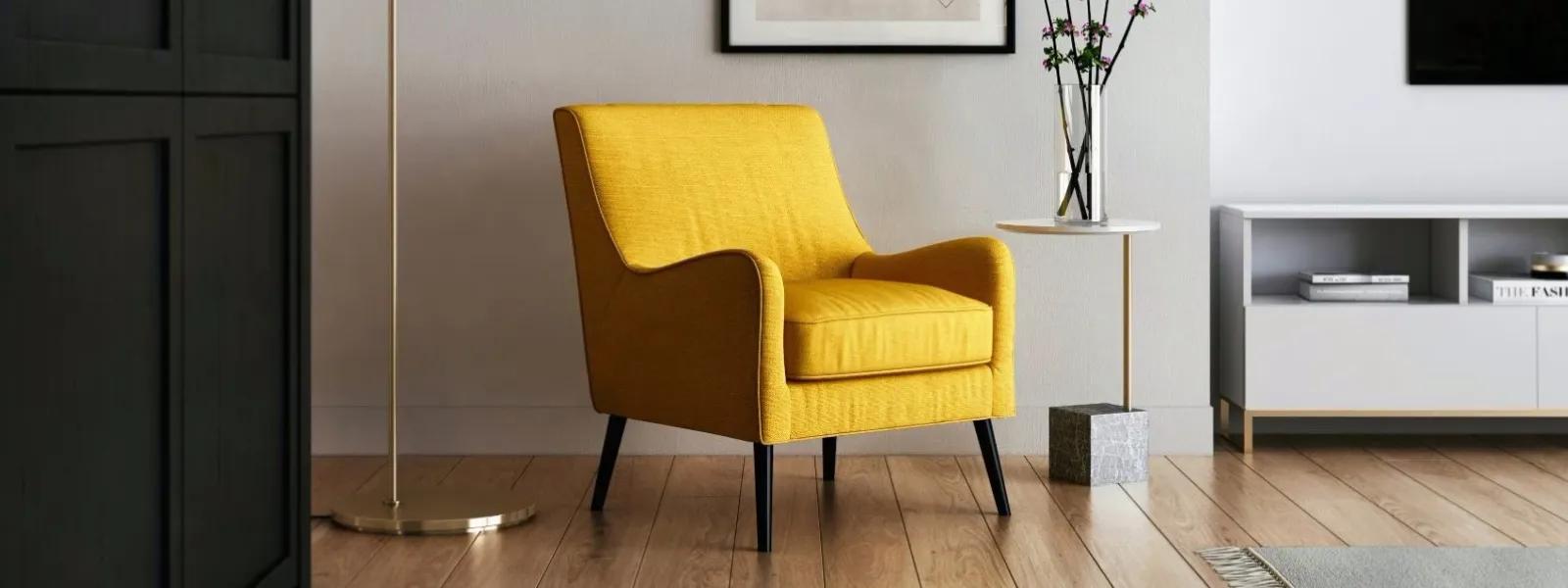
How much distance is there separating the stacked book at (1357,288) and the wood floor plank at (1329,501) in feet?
1.28

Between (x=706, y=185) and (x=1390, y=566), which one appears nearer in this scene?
(x=1390, y=566)

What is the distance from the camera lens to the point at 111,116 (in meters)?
1.55

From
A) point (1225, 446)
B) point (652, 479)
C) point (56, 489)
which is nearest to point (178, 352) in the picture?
point (56, 489)

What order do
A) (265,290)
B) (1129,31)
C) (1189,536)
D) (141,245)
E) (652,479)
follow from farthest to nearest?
(1129,31) → (652,479) → (1189,536) → (265,290) → (141,245)

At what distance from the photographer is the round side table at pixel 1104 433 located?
11.0 feet

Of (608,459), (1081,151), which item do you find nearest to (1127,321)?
(1081,151)

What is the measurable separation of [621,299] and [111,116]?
1523 mm

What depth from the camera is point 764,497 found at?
2783 mm

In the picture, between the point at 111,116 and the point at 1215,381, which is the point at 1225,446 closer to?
the point at 1215,381

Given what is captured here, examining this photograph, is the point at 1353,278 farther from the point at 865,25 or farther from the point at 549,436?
the point at 549,436

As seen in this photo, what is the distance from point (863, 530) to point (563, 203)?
48.6 inches

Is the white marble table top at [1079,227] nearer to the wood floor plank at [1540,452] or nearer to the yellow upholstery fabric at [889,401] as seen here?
the yellow upholstery fabric at [889,401]

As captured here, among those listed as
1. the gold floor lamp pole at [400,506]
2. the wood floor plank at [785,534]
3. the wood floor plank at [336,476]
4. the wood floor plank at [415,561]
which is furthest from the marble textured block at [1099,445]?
the wood floor plank at [336,476]

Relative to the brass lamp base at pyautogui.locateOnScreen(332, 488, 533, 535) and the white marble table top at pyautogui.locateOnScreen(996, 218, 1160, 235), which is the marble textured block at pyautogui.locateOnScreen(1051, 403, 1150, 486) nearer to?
the white marble table top at pyautogui.locateOnScreen(996, 218, 1160, 235)
